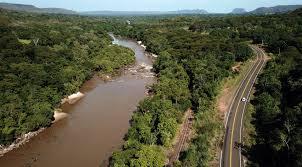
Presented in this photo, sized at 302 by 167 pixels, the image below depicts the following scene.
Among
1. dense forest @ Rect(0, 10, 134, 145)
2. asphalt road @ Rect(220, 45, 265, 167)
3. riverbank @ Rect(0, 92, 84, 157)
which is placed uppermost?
dense forest @ Rect(0, 10, 134, 145)

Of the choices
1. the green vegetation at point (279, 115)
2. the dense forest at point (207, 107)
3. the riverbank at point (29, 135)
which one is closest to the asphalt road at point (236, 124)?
the dense forest at point (207, 107)

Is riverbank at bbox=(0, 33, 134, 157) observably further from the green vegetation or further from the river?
the green vegetation

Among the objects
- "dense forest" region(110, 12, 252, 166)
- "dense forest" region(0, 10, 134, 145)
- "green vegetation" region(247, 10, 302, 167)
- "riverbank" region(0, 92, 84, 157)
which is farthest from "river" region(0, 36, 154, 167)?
"green vegetation" region(247, 10, 302, 167)

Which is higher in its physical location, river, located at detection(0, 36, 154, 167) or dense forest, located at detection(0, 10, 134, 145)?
dense forest, located at detection(0, 10, 134, 145)

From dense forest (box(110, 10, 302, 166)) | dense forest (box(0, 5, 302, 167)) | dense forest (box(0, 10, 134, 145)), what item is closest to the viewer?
dense forest (box(110, 10, 302, 166))

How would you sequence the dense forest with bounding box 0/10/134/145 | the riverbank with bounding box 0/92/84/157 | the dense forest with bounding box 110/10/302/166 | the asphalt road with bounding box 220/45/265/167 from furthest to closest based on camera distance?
the dense forest with bounding box 0/10/134/145 < the riverbank with bounding box 0/92/84/157 < the asphalt road with bounding box 220/45/265/167 < the dense forest with bounding box 110/10/302/166

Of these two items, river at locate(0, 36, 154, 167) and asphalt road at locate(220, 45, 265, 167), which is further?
river at locate(0, 36, 154, 167)

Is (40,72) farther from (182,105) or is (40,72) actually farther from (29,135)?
(182,105)
